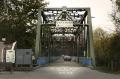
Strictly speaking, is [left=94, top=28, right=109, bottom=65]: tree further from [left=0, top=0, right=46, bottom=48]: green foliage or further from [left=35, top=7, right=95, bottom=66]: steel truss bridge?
[left=0, top=0, right=46, bottom=48]: green foliage

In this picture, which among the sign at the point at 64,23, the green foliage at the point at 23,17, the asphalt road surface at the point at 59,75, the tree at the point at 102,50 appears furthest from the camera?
the sign at the point at 64,23

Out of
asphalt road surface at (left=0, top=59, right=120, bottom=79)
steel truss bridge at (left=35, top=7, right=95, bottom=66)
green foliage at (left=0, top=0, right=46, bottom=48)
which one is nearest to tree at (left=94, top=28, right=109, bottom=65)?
steel truss bridge at (left=35, top=7, right=95, bottom=66)

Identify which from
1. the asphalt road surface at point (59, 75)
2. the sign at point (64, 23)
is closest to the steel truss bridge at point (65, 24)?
the sign at point (64, 23)

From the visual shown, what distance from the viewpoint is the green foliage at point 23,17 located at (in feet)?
168

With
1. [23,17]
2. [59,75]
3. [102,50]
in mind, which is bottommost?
[59,75]

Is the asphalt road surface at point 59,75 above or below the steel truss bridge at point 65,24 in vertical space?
below

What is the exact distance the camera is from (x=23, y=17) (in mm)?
54406

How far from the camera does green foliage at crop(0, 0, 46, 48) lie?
51.2 metres

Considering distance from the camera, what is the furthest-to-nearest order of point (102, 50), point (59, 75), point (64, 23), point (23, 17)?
point (64, 23) < point (23, 17) < point (102, 50) < point (59, 75)

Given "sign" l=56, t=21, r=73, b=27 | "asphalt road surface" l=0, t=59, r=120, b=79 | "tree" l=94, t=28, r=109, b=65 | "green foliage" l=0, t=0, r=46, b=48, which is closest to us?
"asphalt road surface" l=0, t=59, r=120, b=79

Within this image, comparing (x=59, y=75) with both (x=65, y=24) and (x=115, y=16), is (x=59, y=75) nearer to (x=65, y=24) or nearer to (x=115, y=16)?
(x=115, y=16)

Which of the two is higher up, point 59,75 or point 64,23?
point 64,23

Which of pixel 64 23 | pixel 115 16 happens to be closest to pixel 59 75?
pixel 115 16

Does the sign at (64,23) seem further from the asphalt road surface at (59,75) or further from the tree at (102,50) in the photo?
the asphalt road surface at (59,75)
